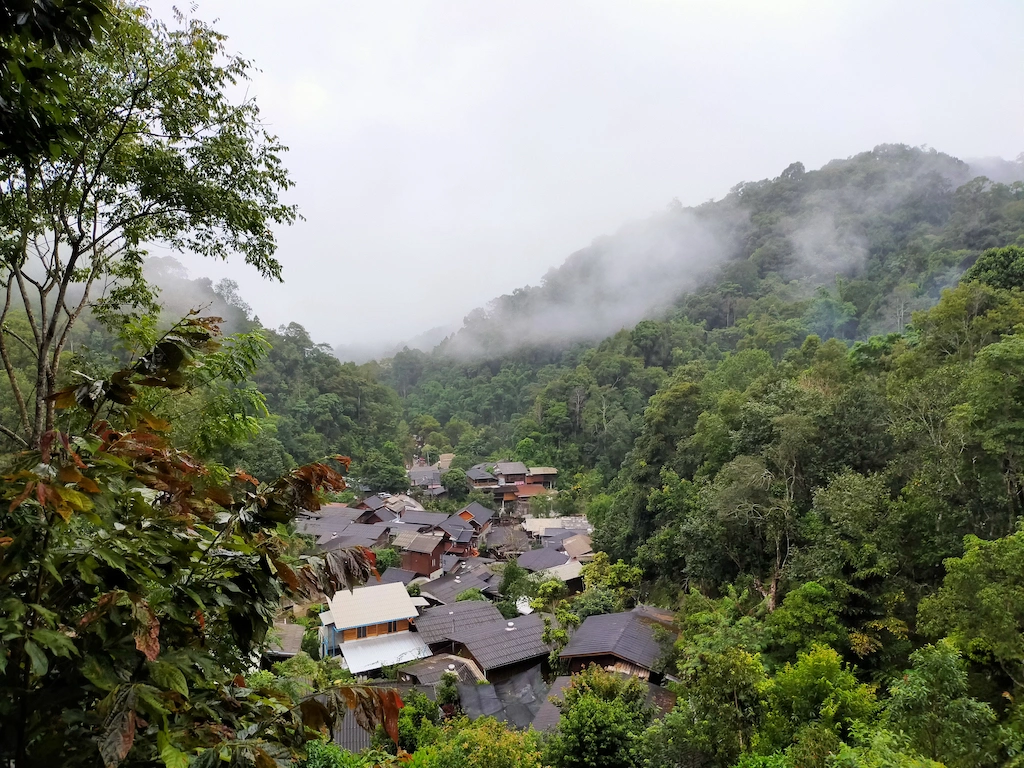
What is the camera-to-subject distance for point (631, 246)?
8406 cm

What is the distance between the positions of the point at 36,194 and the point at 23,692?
422 centimetres

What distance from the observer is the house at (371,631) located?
55.3 feet

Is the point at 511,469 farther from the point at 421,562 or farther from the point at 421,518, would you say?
the point at 421,562

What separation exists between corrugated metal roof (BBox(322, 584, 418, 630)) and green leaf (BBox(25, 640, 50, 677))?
58.3 ft

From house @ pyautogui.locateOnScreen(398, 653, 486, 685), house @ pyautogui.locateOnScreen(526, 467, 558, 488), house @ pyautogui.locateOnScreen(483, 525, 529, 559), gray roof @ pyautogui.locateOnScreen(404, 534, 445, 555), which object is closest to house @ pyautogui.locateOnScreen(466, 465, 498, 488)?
house @ pyautogui.locateOnScreen(526, 467, 558, 488)

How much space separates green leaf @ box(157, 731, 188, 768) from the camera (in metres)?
1.48

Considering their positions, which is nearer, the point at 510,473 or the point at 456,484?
the point at 510,473

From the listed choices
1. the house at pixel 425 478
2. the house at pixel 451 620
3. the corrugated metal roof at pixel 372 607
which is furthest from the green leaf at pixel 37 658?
the house at pixel 425 478

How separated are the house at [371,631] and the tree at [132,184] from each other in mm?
14645

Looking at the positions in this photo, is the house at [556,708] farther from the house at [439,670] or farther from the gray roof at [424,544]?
the gray roof at [424,544]

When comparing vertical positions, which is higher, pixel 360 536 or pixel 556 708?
pixel 360 536

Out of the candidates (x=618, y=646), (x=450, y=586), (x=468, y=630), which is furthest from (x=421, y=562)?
(x=618, y=646)

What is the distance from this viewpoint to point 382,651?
17250mm

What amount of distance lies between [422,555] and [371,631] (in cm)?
939
